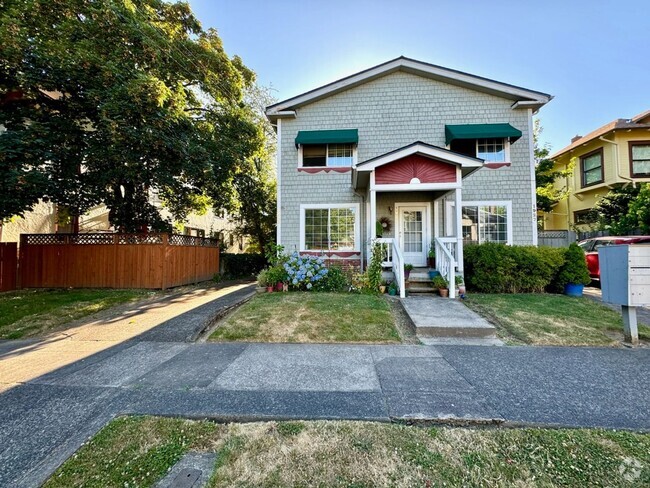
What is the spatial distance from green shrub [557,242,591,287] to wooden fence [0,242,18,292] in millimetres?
17567

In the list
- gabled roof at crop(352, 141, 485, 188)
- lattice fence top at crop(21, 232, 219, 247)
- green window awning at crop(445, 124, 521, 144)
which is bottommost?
lattice fence top at crop(21, 232, 219, 247)

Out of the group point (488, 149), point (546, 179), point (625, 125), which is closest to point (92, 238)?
point (488, 149)

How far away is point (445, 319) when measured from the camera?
18.7ft

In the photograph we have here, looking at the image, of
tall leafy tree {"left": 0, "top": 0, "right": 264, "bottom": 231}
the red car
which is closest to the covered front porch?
the red car

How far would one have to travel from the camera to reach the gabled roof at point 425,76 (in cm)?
996

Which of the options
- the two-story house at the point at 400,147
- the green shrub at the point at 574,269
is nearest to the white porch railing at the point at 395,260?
the two-story house at the point at 400,147

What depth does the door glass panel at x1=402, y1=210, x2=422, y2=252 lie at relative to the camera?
10203mm

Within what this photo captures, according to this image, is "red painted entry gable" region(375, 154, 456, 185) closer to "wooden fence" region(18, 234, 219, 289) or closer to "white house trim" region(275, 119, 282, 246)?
"white house trim" region(275, 119, 282, 246)

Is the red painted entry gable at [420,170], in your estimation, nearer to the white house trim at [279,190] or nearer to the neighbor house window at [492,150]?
the neighbor house window at [492,150]

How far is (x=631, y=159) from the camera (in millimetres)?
15203

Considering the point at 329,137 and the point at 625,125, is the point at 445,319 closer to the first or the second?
the point at 329,137

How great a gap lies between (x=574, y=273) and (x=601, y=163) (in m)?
12.8

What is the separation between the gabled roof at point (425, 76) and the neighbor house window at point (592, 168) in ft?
33.4

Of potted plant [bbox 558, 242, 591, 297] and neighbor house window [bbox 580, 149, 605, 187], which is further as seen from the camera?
neighbor house window [bbox 580, 149, 605, 187]
